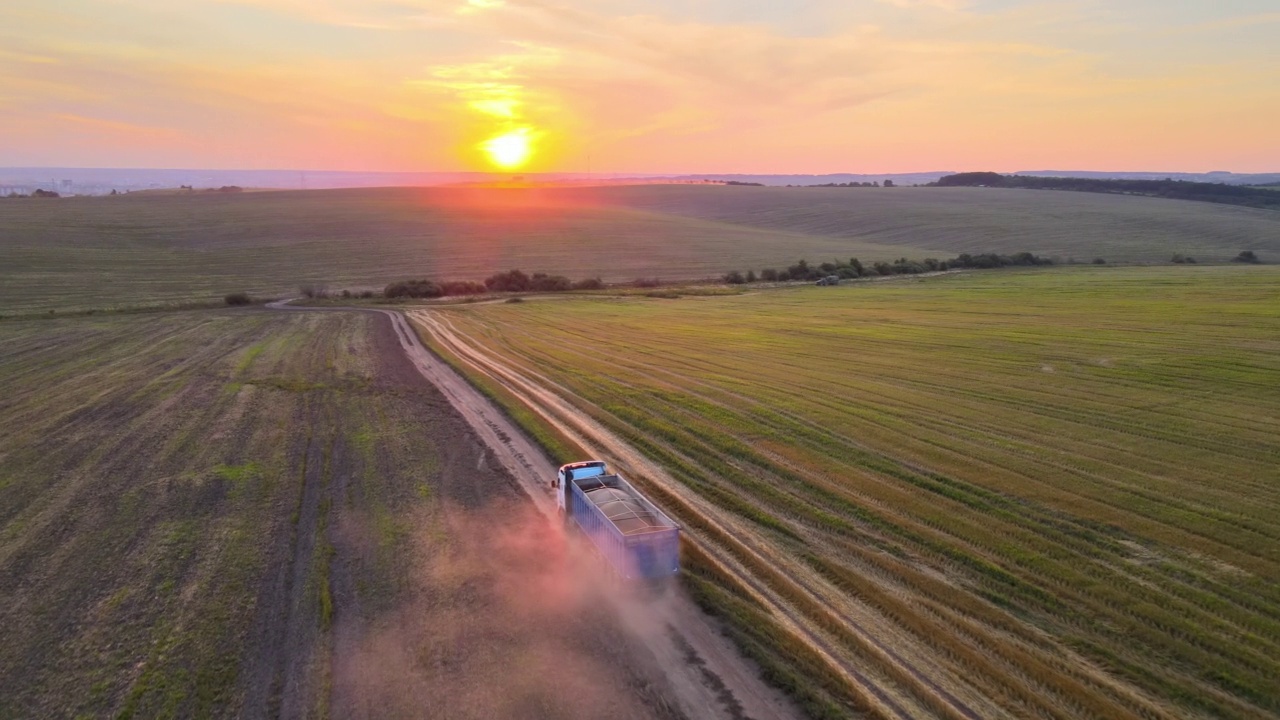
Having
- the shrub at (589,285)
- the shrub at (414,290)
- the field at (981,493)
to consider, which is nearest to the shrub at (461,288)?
the shrub at (414,290)

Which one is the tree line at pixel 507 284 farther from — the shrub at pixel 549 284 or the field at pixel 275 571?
the field at pixel 275 571

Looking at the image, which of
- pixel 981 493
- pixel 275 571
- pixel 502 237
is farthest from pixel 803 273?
pixel 275 571

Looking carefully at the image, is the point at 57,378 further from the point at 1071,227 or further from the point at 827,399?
the point at 1071,227

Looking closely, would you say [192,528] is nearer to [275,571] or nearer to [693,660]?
[275,571]

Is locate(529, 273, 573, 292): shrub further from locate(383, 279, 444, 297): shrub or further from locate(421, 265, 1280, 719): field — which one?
locate(421, 265, 1280, 719): field

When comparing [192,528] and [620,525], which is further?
[192,528]
